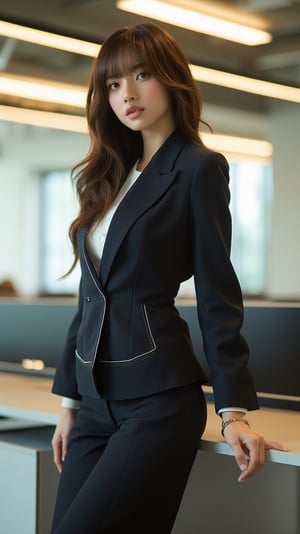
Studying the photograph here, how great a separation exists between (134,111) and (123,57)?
0.35ft

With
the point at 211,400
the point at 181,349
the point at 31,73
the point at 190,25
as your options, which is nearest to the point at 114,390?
the point at 181,349

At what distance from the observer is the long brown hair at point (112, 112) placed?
1.90 meters

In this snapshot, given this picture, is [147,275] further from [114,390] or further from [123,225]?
[114,390]

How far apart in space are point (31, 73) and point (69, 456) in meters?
4.09

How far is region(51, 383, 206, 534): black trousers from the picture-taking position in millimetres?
1744

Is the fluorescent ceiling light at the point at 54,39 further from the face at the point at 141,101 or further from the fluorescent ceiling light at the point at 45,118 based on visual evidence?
the face at the point at 141,101

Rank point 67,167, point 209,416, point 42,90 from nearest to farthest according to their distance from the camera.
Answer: point 209,416, point 42,90, point 67,167

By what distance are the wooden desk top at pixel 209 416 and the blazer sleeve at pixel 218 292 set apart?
177 millimetres

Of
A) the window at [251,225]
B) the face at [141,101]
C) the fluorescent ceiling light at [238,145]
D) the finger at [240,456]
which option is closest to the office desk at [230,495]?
the finger at [240,456]

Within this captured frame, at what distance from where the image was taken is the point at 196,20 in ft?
14.0

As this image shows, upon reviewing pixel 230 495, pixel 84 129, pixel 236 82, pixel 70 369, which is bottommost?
pixel 230 495

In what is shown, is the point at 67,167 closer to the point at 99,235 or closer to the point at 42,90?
the point at 42,90

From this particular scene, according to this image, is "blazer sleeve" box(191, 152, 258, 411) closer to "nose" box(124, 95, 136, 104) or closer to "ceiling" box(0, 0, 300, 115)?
"nose" box(124, 95, 136, 104)

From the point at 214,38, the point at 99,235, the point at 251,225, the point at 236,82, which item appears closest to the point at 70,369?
the point at 99,235
